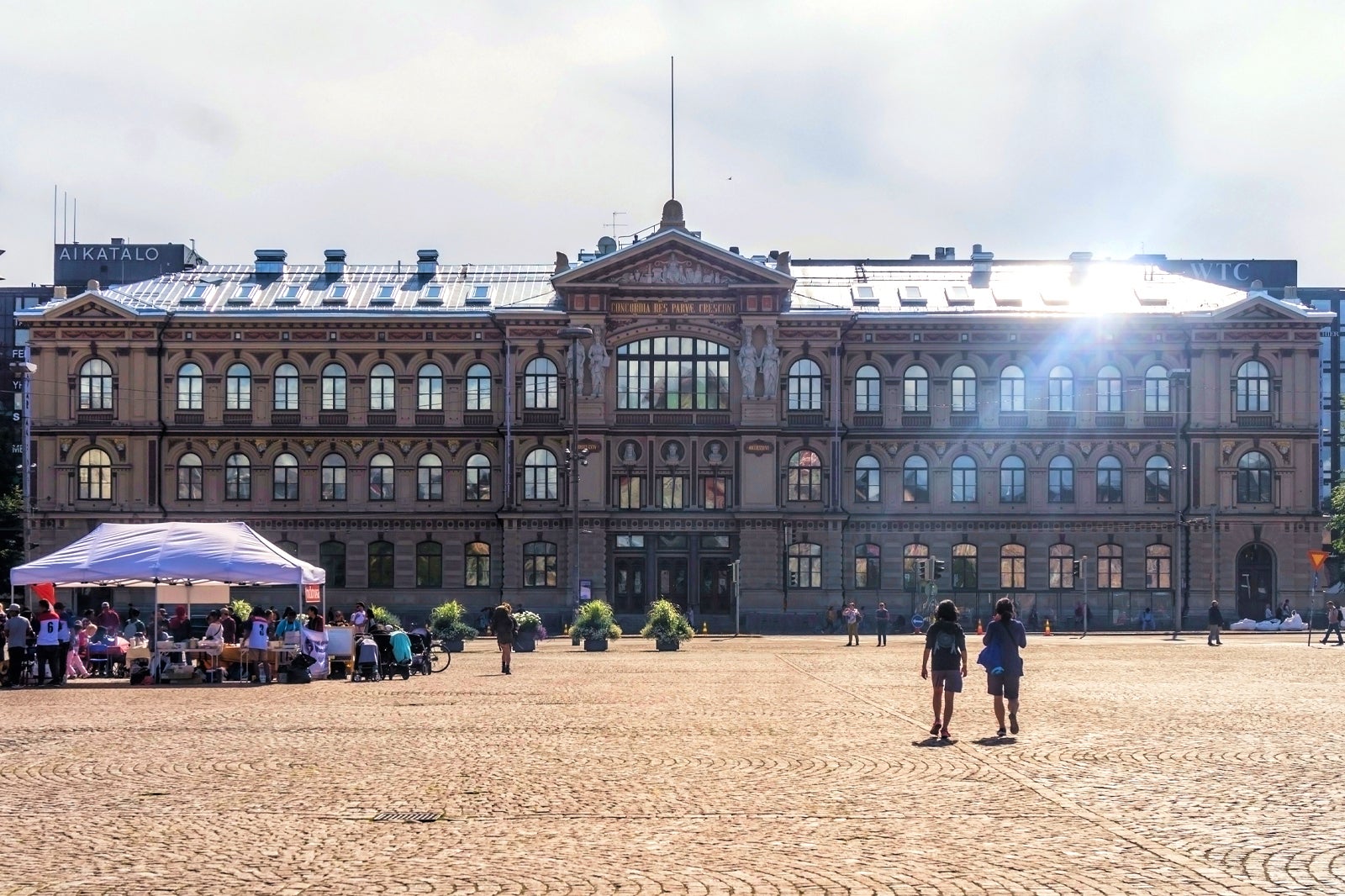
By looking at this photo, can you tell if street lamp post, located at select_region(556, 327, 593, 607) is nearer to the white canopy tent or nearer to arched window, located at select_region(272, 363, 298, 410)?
arched window, located at select_region(272, 363, 298, 410)

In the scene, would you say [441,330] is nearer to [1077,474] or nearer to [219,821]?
[1077,474]

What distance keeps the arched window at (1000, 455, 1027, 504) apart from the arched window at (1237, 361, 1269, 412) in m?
10.1

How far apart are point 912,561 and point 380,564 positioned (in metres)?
24.0

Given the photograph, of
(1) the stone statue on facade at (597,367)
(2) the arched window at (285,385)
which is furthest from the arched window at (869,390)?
(2) the arched window at (285,385)

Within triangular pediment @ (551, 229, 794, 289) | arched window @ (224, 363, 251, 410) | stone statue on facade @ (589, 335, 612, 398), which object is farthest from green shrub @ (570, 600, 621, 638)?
arched window @ (224, 363, 251, 410)

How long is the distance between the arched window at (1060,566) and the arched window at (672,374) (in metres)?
16.4

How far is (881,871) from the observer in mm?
13938

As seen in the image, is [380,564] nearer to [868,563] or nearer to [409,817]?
[868,563]

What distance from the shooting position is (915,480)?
3263 inches

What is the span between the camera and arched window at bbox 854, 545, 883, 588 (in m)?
82.4

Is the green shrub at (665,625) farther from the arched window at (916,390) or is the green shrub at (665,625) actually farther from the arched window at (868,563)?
the arched window at (916,390)

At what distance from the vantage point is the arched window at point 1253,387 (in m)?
82.8

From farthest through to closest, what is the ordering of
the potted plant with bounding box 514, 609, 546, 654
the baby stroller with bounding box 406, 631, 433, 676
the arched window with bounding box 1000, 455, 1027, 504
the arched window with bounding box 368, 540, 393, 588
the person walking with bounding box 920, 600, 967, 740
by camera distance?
the arched window with bounding box 1000, 455, 1027, 504 → the arched window with bounding box 368, 540, 393, 588 → the potted plant with bounding box 514, 609, 546, 654 → the baby stroller with bounding box 406, 631, 433, 676 → the person walking with bounding box 920, 600, 967, 740

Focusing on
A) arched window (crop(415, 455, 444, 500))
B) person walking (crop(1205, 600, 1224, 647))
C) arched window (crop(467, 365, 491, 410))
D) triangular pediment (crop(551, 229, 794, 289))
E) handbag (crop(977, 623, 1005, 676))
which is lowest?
person walking (crop(1205, 600, 1224, 647))
